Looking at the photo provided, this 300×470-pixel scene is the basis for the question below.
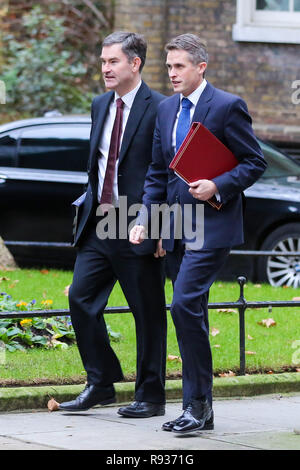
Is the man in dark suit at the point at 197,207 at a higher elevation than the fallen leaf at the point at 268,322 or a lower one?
higher

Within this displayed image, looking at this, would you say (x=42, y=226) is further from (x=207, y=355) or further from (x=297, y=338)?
(x=207, y=355)

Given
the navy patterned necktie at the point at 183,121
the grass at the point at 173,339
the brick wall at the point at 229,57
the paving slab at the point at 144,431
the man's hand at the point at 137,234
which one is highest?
the brick wall at the point at 229,57

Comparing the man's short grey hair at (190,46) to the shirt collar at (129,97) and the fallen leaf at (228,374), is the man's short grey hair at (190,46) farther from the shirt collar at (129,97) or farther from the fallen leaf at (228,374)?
the fallen leaf at (228,374)

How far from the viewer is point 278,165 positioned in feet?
38.9

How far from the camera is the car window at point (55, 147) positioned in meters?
11.5

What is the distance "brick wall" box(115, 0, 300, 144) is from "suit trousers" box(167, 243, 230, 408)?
9.71m

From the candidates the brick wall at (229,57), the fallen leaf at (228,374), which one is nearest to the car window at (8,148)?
the brick wall at (229,57)

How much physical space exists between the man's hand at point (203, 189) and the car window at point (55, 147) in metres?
5.49

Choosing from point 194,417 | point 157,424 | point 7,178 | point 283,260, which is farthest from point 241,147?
point 7,178

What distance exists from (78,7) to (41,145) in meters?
7.50

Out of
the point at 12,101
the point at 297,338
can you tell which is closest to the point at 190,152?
the point at 297,338

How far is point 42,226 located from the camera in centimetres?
1163

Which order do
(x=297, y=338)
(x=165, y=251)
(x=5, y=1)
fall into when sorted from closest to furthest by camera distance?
1. (x=165, y=251)
2. (x=297, y=338)
3. (x=5, y=1)

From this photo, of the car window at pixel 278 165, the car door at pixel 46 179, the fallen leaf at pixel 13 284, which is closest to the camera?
the fallen leaf at pixel 13 284
